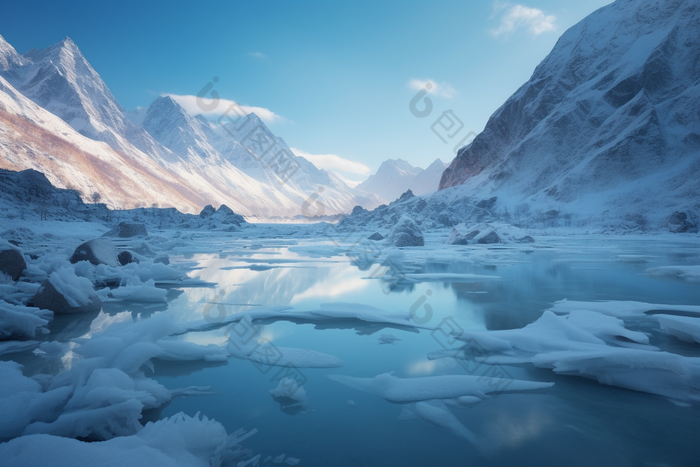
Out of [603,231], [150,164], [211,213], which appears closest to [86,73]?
[150,164]

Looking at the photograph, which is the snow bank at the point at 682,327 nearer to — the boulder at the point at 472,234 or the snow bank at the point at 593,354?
the snow bank at the point at 593,354

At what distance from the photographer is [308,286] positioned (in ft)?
22.6

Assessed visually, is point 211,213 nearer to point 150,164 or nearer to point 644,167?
point 644,167

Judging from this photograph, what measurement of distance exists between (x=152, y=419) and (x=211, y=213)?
60.1 m

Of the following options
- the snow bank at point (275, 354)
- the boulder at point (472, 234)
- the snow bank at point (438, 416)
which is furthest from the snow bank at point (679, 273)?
the boulder at point (472, 234)

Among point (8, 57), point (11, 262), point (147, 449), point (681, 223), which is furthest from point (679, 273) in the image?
point (8, 57)

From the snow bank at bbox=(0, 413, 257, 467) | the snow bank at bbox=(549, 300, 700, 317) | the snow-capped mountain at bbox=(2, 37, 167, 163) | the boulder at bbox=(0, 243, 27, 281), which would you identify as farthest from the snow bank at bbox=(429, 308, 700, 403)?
the snow-capped mountain at bbox=(2, 37, 167, 163)

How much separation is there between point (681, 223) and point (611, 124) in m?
23.7

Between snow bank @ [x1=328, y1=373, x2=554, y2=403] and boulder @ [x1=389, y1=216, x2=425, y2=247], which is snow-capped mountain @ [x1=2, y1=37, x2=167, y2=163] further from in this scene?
snow bank @ [x1=328, y1=373, x2=554, y2=403]

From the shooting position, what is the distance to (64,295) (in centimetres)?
439

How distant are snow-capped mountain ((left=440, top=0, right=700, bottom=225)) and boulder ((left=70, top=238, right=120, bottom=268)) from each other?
40.5 metres

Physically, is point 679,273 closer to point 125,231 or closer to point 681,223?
point 681,223

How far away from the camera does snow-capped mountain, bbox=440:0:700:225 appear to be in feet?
117

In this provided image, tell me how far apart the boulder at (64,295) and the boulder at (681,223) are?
37.8 metres
